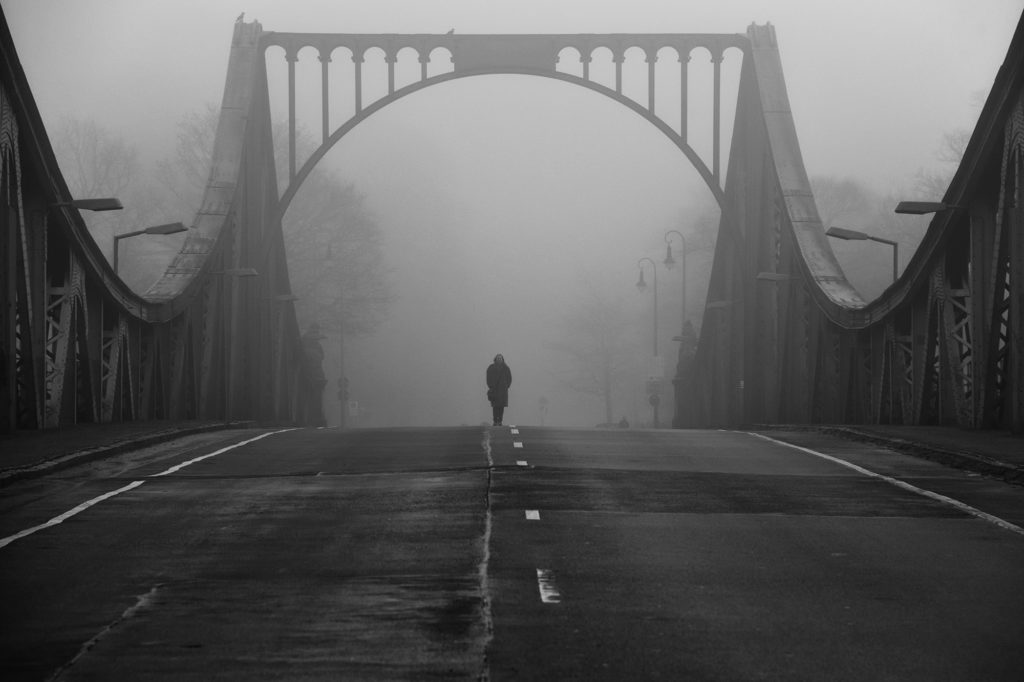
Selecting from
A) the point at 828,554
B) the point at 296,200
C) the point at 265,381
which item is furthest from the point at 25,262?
the point at 296,200

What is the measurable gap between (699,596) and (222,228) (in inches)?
1389

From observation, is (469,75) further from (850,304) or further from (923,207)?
(923,207)

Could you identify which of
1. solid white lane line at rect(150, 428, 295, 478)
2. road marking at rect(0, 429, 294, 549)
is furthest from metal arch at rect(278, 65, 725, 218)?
road marking at rect(0, 429, 294, 549)

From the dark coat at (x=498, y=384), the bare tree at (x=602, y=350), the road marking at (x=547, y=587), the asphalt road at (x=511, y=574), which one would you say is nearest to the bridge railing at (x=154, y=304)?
the dark coat at (x=498, y=384)

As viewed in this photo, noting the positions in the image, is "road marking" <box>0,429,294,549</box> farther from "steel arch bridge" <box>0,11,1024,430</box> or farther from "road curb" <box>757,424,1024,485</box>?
"road curb" <box>757,424,1024,485</box>

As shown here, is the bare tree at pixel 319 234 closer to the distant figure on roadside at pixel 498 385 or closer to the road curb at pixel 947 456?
the distant figure on roadside at pixel 498 385

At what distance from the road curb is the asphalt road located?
1.29ft

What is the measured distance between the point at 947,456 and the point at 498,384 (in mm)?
20649

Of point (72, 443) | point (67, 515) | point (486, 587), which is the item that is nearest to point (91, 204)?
Answer: point (72, 443)

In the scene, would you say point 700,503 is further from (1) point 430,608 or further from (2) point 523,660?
(2) point 523,660

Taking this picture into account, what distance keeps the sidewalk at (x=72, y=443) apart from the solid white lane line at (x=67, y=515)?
1.30 metres

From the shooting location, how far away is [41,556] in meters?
12.8

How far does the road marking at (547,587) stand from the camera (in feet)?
35.6

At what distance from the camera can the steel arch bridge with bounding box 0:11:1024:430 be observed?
26.9 metres
